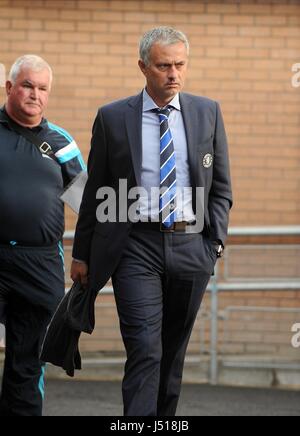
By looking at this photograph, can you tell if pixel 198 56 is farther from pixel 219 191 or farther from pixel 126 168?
pixel 126 168

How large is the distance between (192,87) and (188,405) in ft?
8.32

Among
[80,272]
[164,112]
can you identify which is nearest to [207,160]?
[164,112]

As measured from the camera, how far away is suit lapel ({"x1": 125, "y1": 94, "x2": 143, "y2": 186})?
5.86 metres

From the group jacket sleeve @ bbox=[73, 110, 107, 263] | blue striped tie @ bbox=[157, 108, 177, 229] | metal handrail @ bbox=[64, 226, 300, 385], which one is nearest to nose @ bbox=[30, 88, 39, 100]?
jacket sleeve @ bbox=[73, 110, 107, 263]

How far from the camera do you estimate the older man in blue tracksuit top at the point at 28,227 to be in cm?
653

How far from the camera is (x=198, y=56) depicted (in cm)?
952

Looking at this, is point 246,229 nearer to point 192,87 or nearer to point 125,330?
point 192,87

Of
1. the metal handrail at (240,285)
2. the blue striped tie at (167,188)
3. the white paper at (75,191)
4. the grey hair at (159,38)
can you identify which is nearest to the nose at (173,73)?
the grey hair at (159,38)

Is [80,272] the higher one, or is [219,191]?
[219,191]

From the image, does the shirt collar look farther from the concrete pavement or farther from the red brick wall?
the red brick wall

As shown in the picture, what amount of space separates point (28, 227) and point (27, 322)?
1.79 ft

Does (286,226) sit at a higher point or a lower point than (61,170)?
lower
